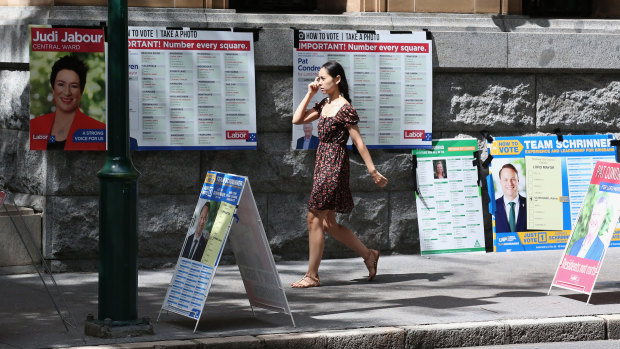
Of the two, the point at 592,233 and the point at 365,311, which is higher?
the point at 592,233

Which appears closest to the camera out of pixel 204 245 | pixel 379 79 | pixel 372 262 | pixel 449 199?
pixel 204 245

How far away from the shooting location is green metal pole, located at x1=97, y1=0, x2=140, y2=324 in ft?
24.0

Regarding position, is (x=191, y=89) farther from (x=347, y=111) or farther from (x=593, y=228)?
(x=593, y=228)

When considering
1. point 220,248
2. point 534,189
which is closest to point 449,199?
point 534,189

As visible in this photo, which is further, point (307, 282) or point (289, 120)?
point (289, 120)

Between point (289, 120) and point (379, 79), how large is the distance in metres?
1.03

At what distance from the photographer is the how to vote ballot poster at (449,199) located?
446 inches

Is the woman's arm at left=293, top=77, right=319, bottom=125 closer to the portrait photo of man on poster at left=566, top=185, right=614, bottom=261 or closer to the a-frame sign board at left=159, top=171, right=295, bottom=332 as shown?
the a-frame sign board at left=159, top=171, right=295, bottom=332

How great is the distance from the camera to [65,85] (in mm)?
10242

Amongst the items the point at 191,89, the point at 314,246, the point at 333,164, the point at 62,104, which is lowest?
the point at 314,246

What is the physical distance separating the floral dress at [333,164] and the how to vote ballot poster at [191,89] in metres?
1.48

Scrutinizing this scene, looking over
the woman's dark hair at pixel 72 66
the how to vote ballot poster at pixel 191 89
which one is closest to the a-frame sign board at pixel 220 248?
the how to vote ballot poster at pixel 191 89

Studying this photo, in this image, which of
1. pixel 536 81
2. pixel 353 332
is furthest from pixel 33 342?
pixel 536 81

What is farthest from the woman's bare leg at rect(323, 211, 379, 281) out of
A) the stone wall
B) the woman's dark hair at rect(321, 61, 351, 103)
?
the stone wall
